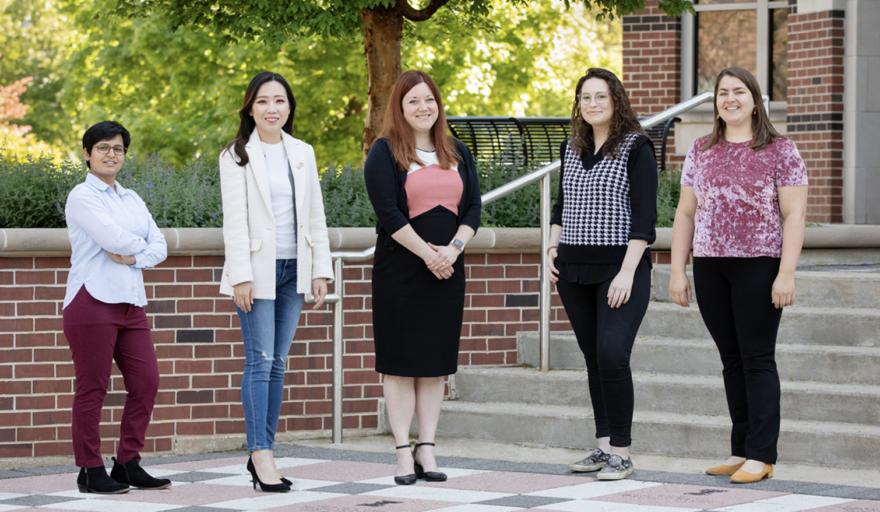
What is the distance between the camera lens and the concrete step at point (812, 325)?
8.59m

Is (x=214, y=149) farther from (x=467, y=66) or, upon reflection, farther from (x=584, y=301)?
(x=584, y=301)

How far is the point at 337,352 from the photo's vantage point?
8.80 metres

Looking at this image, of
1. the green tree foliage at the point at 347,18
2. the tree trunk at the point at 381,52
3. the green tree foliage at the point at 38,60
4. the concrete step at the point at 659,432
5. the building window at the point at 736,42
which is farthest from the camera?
the green tree foliage at the point at 38,60

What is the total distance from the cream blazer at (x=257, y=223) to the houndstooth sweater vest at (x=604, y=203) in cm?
119

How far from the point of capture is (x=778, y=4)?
48.0ft

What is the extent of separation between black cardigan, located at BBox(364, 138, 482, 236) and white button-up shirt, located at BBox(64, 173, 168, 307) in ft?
3.20

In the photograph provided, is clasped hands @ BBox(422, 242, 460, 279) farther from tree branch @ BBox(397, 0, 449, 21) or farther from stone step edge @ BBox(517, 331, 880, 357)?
tree branch @ BBox(397, 0, 449, 21)

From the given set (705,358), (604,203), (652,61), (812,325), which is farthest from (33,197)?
(652,61)

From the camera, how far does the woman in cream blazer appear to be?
700cm

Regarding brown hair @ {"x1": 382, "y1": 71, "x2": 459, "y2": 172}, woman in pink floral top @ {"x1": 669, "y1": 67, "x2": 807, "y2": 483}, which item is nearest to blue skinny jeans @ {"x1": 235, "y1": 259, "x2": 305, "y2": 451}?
brown hair @ {"x1": 382, "y1": 71, "x2": 459, "y2": 172}

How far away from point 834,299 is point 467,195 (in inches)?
107

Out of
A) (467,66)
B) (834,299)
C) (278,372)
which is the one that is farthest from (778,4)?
(467,66)

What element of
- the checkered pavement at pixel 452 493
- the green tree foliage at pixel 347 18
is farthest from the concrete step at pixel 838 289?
the green tree foliage at pixel 347 18

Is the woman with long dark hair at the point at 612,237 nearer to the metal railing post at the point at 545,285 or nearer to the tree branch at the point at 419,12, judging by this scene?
Answer: the metal railing post at the point at 545,285
